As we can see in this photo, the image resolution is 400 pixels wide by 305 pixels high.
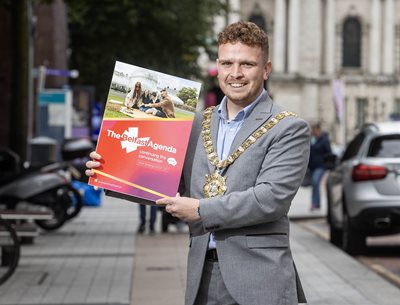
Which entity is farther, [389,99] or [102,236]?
[389,99]

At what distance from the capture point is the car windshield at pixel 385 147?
16.1m

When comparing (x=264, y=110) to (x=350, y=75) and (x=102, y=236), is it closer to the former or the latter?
(x=102, y=236)

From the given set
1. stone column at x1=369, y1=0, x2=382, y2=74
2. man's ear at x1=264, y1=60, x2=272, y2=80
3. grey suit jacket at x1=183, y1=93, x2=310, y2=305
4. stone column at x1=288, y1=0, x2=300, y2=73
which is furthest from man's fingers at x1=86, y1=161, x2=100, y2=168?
stone column at x1=369, y1=0, x2=382, y2=74

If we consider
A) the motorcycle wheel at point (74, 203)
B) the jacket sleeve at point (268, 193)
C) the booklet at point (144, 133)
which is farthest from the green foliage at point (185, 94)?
the motorcycle wheel at point (74, 203)

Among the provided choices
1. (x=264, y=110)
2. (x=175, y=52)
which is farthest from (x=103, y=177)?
(x=175, y=52)

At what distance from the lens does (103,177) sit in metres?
5.33

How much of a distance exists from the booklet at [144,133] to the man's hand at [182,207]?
43 millimetres

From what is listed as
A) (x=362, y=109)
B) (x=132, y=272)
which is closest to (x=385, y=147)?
(x=132, y=272)

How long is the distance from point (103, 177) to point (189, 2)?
33.5 m

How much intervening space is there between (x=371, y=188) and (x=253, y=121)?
10.7 m

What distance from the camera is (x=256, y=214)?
5.27 m

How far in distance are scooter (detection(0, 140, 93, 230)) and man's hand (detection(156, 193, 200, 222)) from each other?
11.9 metres

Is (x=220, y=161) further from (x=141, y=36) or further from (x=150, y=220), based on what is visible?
(x=141, y=36)

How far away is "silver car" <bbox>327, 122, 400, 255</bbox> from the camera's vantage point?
1580cm
